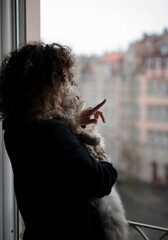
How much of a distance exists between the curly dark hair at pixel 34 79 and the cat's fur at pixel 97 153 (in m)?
0.06

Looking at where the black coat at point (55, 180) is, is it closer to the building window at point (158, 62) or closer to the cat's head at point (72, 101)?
the cat's head at point (72, 101)

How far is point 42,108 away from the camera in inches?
23.5

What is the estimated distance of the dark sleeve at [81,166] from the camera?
0.55 meters

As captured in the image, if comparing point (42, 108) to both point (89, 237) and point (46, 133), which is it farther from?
point (89, 237)

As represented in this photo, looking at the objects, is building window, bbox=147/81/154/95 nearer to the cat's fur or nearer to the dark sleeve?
the cat's fur

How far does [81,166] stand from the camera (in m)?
0.55

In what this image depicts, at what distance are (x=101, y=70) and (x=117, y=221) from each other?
982 centimetres

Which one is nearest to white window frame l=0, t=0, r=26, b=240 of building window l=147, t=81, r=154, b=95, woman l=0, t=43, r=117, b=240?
woman l=0, t=43, r=117, b=240

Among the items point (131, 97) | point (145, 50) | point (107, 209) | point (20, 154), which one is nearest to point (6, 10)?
point (20, 154)

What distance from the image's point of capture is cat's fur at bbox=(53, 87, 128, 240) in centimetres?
66

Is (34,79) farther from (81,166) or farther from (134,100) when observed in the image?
(134,100)

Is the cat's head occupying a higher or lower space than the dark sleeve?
higher

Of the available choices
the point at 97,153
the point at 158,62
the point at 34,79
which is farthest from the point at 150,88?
the point at 34,79

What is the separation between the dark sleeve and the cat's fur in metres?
0.08
